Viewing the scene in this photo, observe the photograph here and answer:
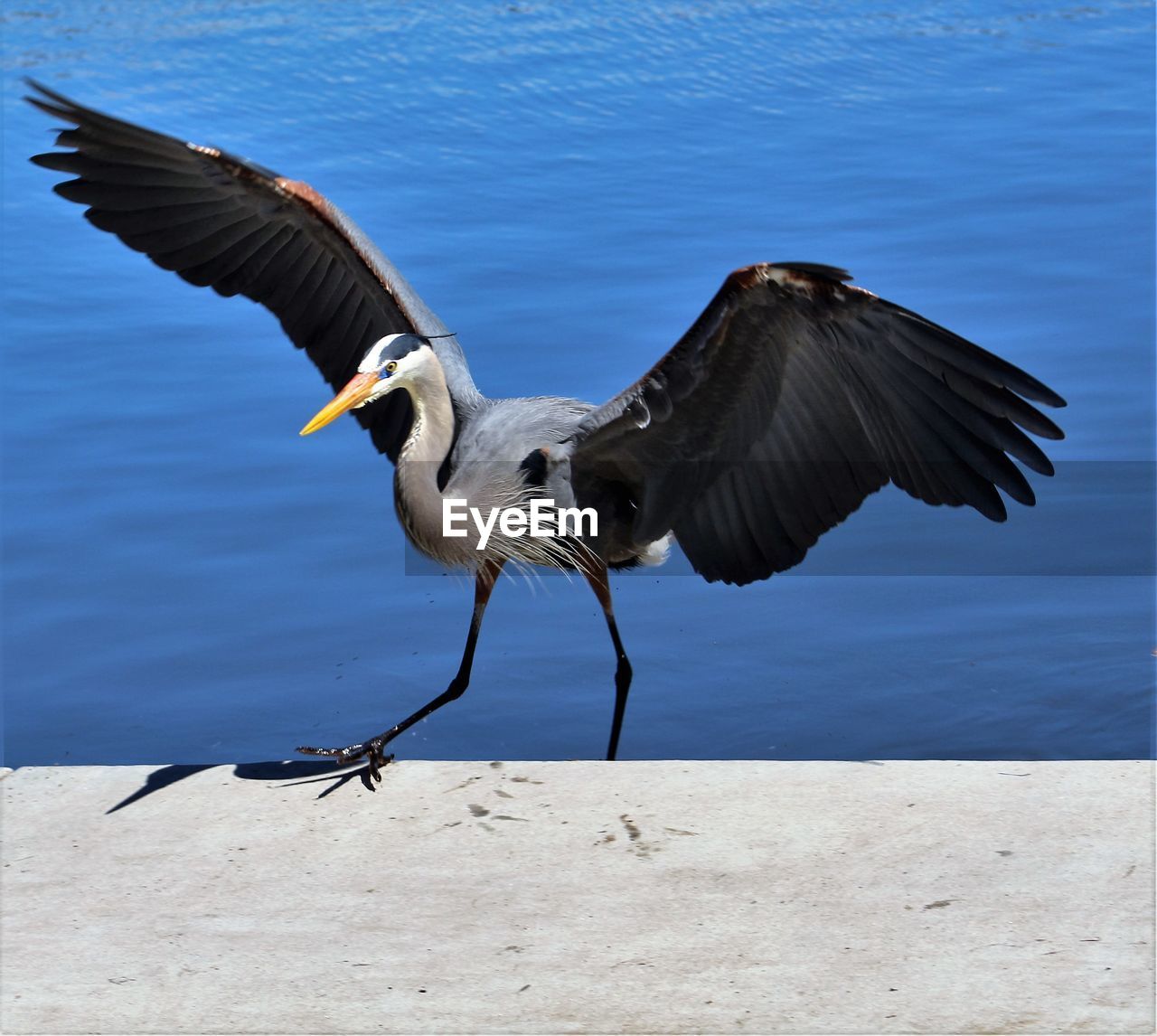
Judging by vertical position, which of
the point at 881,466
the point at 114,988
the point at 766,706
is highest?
the point at 881,466

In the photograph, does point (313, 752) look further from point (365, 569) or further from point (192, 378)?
point (192, 378)

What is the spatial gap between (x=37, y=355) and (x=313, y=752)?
5097 millimetres

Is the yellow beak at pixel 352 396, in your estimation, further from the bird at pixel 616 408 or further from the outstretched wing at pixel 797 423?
the outstretched wing at pixel 797 423

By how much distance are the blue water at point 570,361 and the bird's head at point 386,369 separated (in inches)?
38.1

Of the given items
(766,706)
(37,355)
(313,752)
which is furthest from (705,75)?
(313,752)

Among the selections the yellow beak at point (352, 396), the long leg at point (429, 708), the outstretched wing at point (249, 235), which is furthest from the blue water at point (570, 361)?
the yellow beak at point (352, 396)

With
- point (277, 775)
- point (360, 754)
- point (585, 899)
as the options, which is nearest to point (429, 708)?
point (360, 754)

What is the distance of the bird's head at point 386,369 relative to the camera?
4820 mm

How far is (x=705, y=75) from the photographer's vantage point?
559 inches

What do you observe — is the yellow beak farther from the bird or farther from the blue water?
the blue water

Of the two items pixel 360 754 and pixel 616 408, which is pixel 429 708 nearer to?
pixel 360 754

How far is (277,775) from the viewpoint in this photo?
4.17 meters

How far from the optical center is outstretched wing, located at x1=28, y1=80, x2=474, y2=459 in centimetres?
546

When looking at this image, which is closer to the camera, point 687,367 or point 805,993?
point 805,993
